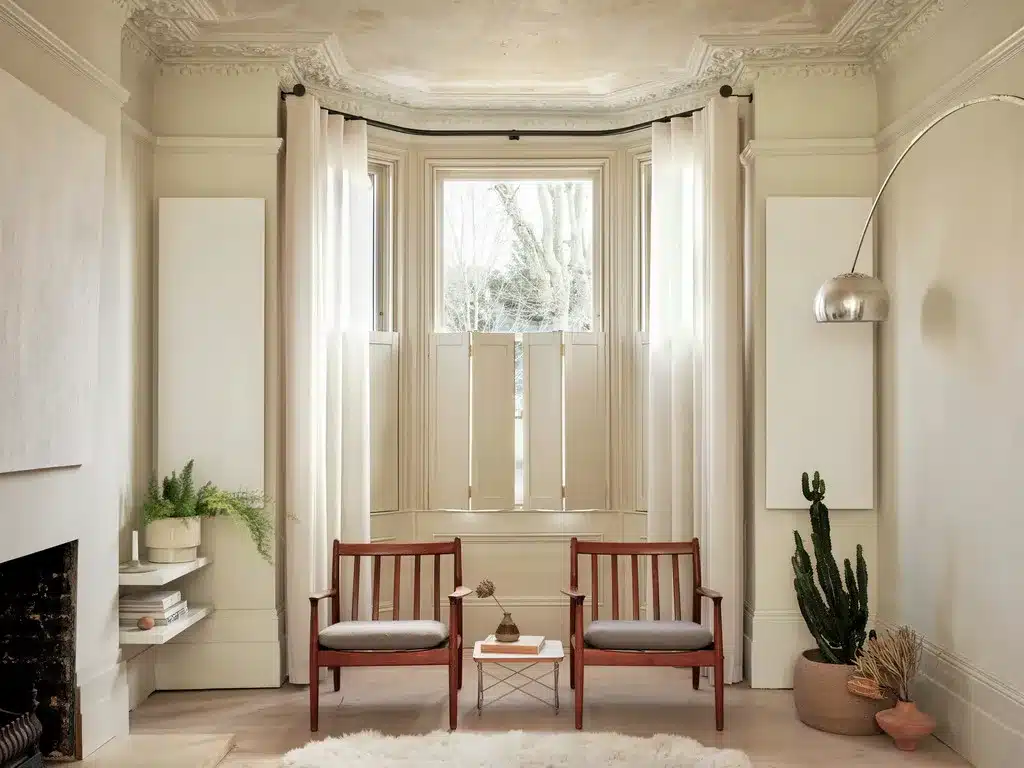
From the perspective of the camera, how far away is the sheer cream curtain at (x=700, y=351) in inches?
195

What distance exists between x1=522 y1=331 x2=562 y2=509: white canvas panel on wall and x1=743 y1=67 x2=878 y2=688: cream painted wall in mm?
1325

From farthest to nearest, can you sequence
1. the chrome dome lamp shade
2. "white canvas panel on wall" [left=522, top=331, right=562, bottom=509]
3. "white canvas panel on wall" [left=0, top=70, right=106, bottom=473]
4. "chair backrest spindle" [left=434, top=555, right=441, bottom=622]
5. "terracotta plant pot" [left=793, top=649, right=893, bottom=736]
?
"white canvas panel on wall" [left=522, top=331, right=562, bottom=509]
"chair backrest spindle" [left=434, top=555, right=441, bottom=622]
"terracotta plant pot" [left=793, top=649, right=893, bottom=736]
the chrome dome lamp shade
"white canvas panel on wall" [left=0, top=70, right=106, bottom=473]

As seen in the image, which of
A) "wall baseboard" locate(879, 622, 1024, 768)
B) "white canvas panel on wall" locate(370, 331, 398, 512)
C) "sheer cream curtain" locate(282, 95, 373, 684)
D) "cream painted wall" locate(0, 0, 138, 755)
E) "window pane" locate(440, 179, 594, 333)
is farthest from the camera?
"window pane" locate(440, 179, 594, 333)

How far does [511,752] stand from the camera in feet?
12.6

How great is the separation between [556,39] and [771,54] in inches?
41.5

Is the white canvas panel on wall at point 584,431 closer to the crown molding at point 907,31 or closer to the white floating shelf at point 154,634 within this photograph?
the crown molding at point 907,31

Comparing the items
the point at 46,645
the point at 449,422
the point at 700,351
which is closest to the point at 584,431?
the point at 449,422

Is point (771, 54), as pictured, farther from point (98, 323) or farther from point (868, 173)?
point (98, 323)

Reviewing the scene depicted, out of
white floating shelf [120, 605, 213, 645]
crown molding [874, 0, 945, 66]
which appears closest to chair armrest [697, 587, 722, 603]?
white floating shelf [120, 605, 213, 645]

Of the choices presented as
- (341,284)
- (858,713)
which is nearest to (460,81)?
(341,284)

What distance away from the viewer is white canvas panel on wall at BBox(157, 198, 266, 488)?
474 centimetres

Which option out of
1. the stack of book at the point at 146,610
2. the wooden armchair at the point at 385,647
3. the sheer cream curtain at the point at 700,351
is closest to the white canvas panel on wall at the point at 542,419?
the sheer cream curtain at the point at 700,351

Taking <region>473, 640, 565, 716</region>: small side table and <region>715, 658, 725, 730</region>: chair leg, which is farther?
<region>473, 640, 565, 716</region>: small side table

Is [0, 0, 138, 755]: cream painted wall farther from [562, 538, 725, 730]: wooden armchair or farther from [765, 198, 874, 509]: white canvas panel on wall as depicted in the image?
[765, 198, 874, 509]: white canvas panel on wall
